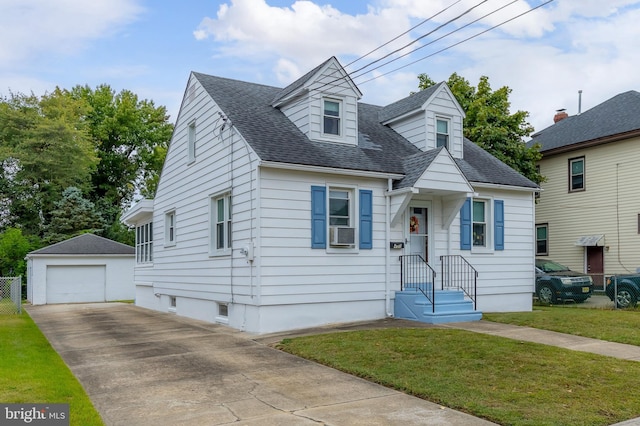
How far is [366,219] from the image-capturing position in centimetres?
1295

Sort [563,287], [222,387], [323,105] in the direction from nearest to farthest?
[222,387], [323,105], [563,287]

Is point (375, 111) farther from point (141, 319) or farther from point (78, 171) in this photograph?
point (78, 171)

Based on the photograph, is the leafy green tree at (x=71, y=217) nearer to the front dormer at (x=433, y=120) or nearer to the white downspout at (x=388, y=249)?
the front dormer at (x=433, y=120)

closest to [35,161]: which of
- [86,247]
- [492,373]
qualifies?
[86,247]

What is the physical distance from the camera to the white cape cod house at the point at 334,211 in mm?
11992

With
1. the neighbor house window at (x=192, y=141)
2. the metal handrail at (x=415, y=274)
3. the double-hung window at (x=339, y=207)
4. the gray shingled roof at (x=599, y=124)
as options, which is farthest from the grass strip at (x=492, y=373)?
the gray shingled roof at (x=599, y=124)

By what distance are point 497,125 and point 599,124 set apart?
424 centimetres

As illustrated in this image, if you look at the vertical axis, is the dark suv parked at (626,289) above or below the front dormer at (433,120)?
below

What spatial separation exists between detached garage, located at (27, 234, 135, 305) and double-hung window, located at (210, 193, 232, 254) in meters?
15.0

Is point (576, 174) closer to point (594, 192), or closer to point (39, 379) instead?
point (594, 192)

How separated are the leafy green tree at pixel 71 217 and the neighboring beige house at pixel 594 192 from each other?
27.4 m

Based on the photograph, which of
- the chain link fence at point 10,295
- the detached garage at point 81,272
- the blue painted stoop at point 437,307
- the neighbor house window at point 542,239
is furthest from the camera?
the detached garage at point 81,272

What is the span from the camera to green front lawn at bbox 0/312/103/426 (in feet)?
19.7

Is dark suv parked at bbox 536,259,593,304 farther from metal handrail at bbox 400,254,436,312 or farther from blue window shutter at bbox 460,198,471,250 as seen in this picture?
metal handrail at bbox 400,254,436,312
